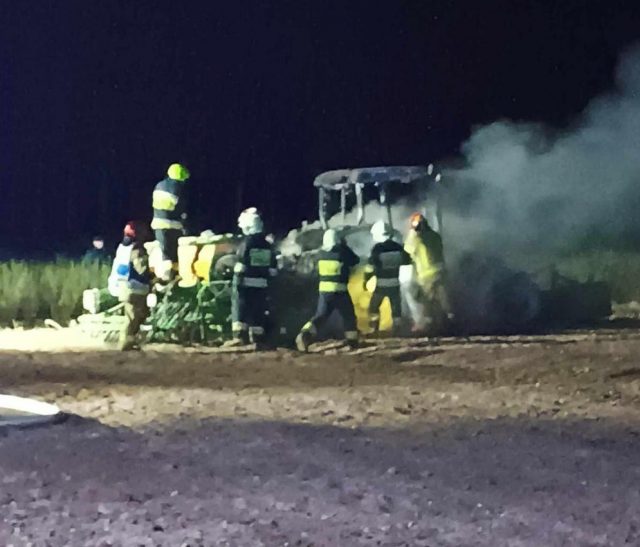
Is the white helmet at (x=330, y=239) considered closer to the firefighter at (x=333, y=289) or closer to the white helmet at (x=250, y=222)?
the firefighter at (x=333, y=289)

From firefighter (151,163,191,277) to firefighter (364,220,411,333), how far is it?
2.45ft

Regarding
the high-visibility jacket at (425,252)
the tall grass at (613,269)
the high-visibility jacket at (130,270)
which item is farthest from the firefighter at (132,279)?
the tall grass at (613,269)

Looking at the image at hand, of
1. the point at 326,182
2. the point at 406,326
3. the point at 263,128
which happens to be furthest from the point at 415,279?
the point at 263,128

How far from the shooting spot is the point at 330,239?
4.24 meters

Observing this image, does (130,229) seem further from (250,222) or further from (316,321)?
(316,321)

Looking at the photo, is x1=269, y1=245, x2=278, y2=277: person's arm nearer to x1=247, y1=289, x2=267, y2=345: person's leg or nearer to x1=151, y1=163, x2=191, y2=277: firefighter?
x1=247, y1=289, x2=267, y2=345: person's leg

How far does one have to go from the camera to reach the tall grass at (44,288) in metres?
4.17

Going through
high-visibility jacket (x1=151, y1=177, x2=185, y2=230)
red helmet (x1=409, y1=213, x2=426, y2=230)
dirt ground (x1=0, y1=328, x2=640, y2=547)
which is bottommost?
dirt ground (x1=0, y1=328, x2=640, y2=547)

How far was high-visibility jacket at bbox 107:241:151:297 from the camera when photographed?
13.6ft

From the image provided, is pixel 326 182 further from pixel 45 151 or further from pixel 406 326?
pixel 45 151

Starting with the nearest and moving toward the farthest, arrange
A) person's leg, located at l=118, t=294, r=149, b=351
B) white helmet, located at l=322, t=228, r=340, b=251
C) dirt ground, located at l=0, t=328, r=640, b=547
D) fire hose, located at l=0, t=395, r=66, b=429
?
dirt ground, located at l=0, t=328, r=640, b=547 < fire hose, located at l=0, t=395, r=66, b=429 < person's leg, located at l=118, t=294, r=149, b=351 < white helmet, located at l=322, t=228, r=340, b=251

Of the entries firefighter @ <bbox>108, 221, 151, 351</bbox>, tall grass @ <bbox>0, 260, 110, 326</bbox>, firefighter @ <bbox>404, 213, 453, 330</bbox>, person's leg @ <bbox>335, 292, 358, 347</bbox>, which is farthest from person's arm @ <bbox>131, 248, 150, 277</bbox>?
firefighter @ <bbox>404, 213, 453, 330</bbox>

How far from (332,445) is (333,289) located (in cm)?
83

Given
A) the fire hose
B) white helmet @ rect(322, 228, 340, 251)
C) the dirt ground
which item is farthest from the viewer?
white helmet @ rect(322, 228, 340, 251)
